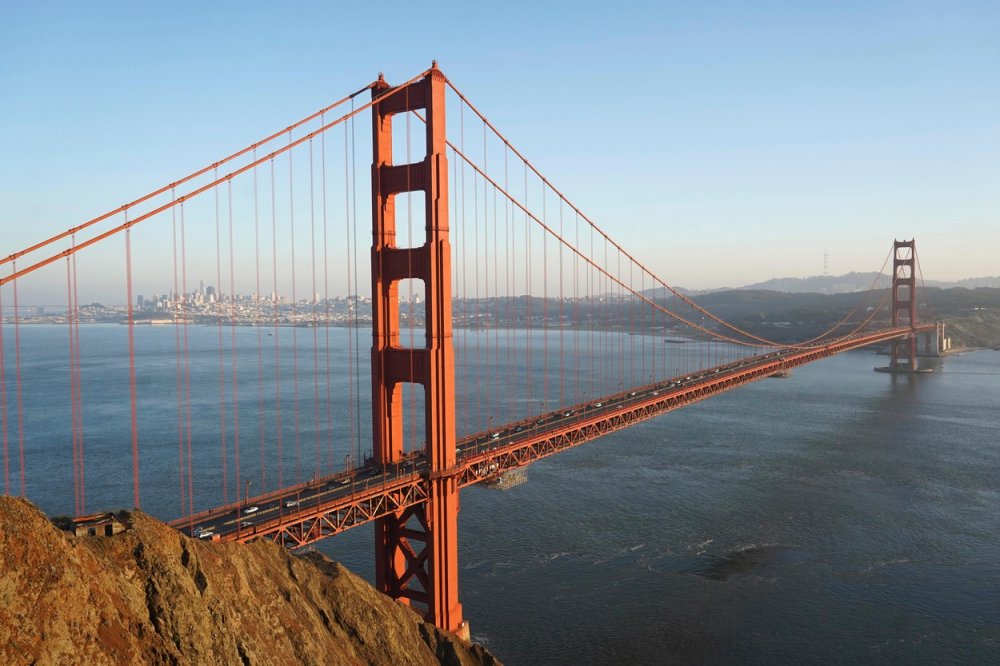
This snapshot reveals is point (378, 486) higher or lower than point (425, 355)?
lower

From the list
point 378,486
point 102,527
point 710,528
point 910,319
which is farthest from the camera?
point 910,319

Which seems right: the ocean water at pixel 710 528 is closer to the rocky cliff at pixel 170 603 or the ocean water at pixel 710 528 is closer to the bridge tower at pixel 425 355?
the bridge tower at pixel 425 355

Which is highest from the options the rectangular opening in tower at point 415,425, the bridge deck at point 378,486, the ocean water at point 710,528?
the bridge deck at point 378,486

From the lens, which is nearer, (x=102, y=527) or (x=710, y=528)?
(x=102, y=527)

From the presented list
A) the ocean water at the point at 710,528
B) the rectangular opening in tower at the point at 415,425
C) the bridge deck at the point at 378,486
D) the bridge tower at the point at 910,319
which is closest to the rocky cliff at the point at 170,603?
the bridge deck at the point at 378,486

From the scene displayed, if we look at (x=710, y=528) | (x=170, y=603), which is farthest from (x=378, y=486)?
(x=710, y=528)

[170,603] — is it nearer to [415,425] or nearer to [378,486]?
[378,486]

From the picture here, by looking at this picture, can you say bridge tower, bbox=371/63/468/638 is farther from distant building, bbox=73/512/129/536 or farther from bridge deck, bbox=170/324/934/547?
distant building, bbox=73/512/129/536
